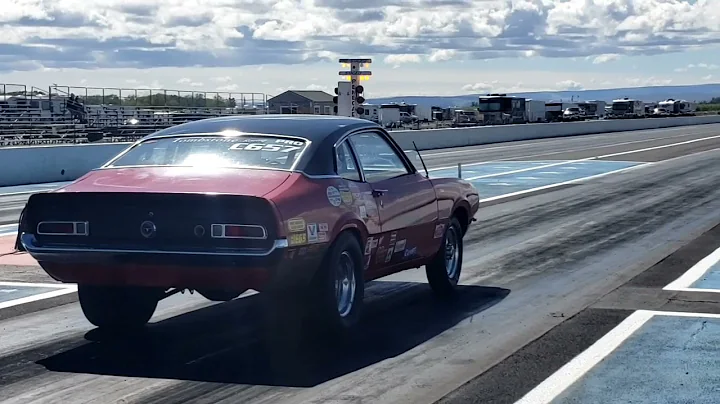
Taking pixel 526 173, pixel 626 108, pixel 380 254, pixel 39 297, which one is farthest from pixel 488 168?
pixel 626 108

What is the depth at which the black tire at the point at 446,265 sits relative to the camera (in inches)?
399

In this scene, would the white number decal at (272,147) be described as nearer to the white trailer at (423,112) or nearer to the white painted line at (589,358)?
the white painted line at (589,358)

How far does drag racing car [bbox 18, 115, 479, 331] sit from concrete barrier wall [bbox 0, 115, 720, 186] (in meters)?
19.9

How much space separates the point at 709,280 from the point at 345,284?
15.1 ft

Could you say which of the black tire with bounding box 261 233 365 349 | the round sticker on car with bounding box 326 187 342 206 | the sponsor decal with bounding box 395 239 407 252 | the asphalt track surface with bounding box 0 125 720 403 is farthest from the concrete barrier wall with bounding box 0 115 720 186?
the round sticker on car with bounding box 326 187 342 206

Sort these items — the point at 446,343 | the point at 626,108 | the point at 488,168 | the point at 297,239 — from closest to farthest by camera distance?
the point at 297,239 → the point at 446,343 → the point at 488,168 → the point at 626,108

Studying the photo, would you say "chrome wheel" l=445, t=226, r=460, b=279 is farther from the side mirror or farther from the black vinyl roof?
the black vinyl roof

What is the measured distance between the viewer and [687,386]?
674 cm

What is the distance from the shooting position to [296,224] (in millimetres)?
7309

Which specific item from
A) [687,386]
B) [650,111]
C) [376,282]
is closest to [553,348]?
[687,386]

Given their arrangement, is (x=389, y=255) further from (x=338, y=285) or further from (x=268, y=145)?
(x=268, y=145)

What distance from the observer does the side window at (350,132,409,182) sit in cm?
883

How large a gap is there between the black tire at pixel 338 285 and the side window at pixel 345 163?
1.72 ft

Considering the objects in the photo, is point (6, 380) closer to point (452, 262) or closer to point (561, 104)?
point (452, 262)
